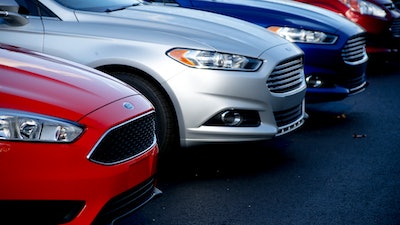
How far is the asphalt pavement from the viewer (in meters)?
5.20

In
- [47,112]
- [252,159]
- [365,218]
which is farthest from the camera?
[252,159]

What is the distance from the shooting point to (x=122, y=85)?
4637mm

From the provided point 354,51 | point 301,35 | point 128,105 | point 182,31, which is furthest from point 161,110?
point 354,51

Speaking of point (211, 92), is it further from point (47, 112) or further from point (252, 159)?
point (47, 112)

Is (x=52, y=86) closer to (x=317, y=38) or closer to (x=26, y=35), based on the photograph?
(x=26, y=35)

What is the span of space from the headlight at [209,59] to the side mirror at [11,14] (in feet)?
3.68

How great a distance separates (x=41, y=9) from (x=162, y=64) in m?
1.13

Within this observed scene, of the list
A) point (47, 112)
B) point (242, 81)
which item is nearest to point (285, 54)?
point (242, 81)

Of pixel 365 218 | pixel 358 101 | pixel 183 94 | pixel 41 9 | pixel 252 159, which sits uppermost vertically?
pixel 41 9

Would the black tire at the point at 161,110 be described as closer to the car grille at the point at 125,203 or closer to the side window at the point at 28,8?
the side window at the point at 28,8

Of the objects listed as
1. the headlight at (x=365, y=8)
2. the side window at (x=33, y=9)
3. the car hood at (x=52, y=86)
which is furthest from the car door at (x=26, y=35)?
the headlight at (x=365, y=8)

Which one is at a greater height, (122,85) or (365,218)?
(122,85)

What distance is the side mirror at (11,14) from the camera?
541 cm

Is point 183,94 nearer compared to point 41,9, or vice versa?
point 183,94
